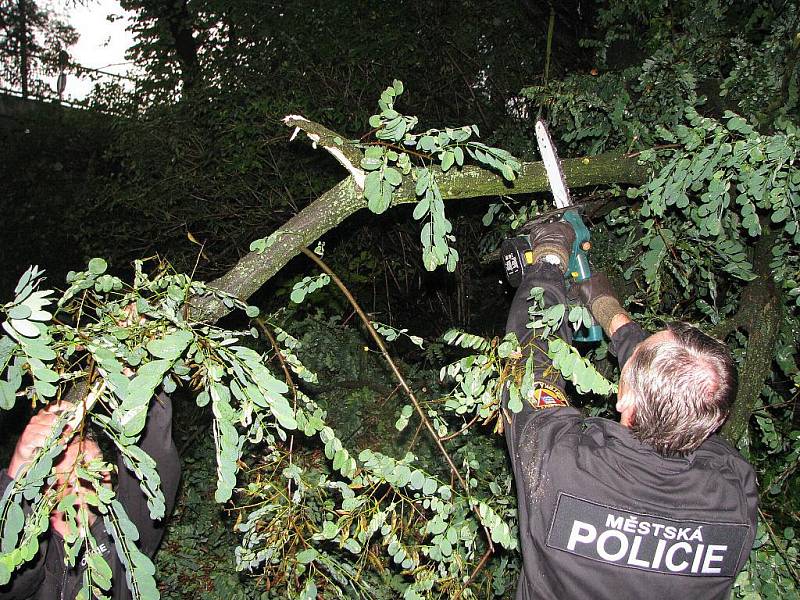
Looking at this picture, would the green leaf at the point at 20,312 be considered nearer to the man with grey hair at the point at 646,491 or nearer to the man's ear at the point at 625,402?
the man with grey hair at the point at 646,491

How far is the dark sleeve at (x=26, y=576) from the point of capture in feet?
4.74

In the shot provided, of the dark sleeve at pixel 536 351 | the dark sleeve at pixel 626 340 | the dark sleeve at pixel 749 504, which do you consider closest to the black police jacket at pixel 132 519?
the dark sleeve at pixel 536 351

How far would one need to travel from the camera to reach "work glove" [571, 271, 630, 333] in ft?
6.62

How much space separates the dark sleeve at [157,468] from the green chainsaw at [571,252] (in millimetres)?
1219

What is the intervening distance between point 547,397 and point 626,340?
425 mm

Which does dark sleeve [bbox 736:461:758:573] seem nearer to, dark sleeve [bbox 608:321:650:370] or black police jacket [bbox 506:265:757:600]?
black police jacket [bbox 506:265:757:600]

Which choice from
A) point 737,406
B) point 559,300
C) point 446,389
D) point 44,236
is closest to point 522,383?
point 559,300

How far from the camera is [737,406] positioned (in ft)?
7.64

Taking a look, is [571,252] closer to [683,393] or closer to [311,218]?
[683,393]

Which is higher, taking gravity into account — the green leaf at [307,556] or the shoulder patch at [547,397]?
the shoulder patch at [547,397]

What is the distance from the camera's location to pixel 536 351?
1.69 m

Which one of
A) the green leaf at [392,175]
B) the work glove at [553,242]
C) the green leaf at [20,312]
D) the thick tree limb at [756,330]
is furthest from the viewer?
the thick tree limb at [756,330]

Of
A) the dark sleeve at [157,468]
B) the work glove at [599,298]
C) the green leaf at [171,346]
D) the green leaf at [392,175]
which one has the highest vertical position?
the green leaf at [392,175]

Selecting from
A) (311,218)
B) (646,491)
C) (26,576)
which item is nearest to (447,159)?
(311,218)
